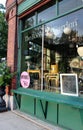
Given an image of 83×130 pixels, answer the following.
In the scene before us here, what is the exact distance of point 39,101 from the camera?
270 inches

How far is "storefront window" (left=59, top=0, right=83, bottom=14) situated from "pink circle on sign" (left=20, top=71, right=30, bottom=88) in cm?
240

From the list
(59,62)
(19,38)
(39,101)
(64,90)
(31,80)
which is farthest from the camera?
(19,38)

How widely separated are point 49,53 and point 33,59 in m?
0.95

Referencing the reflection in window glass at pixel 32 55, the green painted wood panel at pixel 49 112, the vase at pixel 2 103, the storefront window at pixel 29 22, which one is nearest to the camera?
the green painted wood panel at pixel 49 112

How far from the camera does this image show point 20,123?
6477 millimetres

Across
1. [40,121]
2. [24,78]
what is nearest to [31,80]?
[24,78]

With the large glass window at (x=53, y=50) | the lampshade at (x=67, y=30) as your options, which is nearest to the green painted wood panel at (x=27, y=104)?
the large glass window at (x=53, y=50)

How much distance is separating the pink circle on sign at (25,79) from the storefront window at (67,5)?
2.40m

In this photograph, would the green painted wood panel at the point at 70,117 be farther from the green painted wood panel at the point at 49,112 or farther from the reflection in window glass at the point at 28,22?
the reflection in window glass at the point at 28,22

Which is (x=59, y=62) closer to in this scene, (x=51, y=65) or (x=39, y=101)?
(x=51, y=65)

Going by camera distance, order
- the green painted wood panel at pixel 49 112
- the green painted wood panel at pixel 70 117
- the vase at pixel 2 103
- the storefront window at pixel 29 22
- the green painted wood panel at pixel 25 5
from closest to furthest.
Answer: the green painted wood panel at pixel 70 117
the green painted wood panel at pixel 49 112
the green painted wood panel at pixel 25 5
the storefront window at pixel 29 22
the vase at pixel 2 103

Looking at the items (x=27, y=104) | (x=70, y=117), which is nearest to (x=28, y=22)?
(x=27, y=104)

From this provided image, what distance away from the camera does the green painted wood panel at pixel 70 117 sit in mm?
5333

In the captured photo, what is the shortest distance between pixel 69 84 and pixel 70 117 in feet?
2.64
